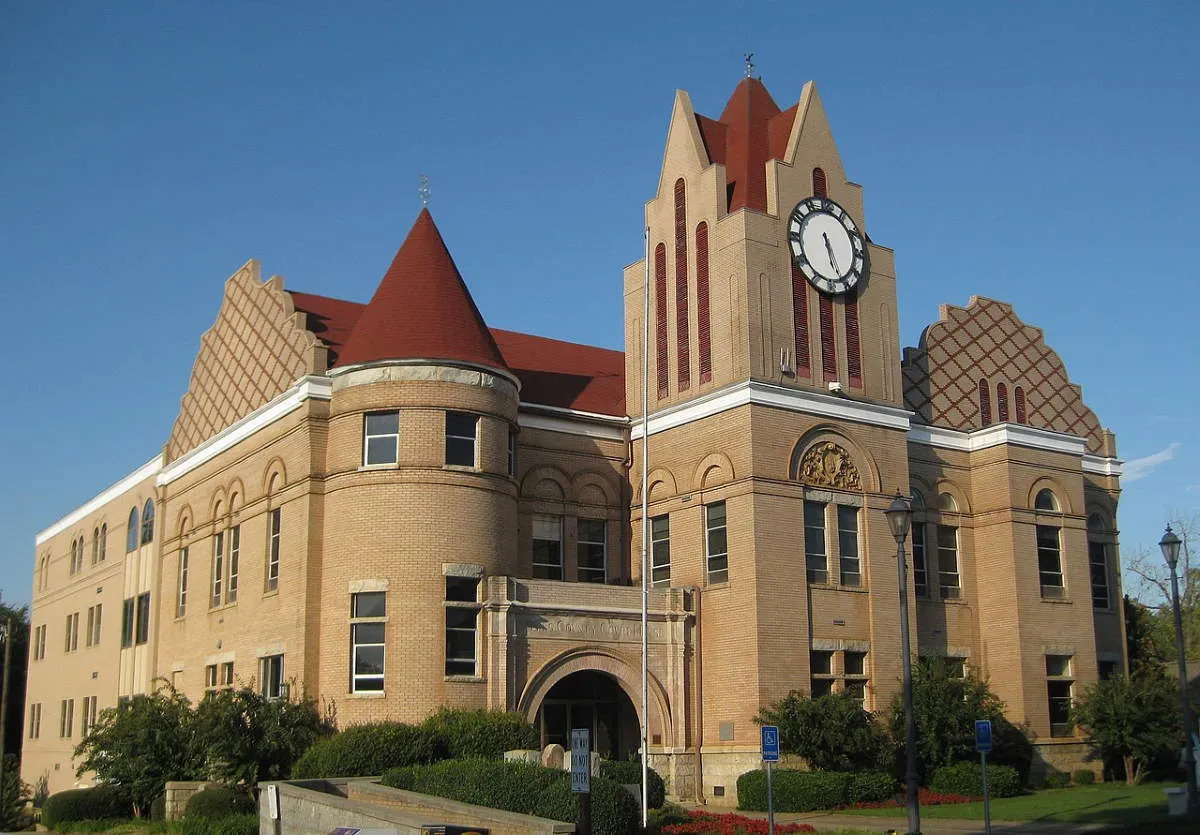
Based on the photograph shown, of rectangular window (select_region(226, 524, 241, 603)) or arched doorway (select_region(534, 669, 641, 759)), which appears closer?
arched doorway (select_region(534, 669, 641, 759))

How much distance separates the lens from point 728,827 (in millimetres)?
26891

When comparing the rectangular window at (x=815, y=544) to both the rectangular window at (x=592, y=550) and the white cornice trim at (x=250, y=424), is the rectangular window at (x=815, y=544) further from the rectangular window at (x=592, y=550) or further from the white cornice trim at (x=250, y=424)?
the white cornice trim at (x=250, y=424)

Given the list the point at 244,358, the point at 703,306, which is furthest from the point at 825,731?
A: the point at 244,358

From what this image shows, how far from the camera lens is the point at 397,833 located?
2091 centimetres

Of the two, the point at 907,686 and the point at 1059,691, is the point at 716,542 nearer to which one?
the point at 1059,691

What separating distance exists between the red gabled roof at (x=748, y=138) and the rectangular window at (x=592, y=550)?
A: 10.4 meters

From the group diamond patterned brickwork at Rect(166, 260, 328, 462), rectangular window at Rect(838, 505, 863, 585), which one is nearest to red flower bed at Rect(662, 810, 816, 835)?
rectangular window at Rect(838, 505, 863, 585)

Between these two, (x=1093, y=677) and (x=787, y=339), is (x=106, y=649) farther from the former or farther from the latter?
(x=1093, y=677)

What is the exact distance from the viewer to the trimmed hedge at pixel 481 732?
31281 millimetres

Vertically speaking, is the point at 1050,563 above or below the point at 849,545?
below

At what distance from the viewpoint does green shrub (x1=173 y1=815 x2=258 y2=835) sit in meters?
28.2

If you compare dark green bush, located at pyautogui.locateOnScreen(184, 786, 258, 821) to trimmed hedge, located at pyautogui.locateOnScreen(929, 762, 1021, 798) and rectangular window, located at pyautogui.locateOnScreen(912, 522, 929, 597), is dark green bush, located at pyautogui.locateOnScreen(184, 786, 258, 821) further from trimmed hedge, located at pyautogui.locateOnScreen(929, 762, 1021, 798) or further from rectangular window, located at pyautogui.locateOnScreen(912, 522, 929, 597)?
rectangular window, located at pyautogui.locateOnScreen(912, 522, 929, 597)

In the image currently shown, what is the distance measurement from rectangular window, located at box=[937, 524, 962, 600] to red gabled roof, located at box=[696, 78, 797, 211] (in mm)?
12037

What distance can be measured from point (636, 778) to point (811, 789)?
181 inches
